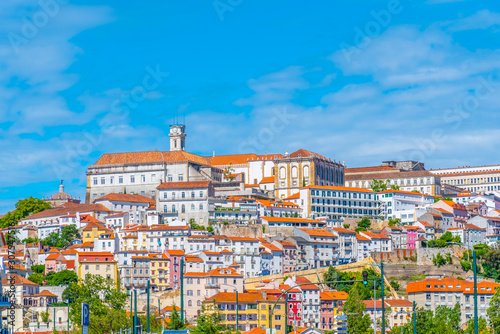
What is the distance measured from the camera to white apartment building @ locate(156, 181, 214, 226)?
12850cm

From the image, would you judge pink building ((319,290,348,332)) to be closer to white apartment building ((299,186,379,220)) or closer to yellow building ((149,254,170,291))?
yellow building ((149,254,170,291))

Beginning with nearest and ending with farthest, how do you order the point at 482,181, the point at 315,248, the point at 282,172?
1. the point at 315,248
2. the point at 282,172
3. the point at 482,181

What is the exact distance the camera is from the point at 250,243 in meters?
116

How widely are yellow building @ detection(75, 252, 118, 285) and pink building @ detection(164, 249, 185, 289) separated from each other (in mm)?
6374

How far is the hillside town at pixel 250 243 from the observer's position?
99.7 m

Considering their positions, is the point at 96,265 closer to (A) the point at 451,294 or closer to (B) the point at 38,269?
(B) the point at 38,269

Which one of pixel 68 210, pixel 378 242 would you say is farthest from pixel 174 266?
pixel 68 210

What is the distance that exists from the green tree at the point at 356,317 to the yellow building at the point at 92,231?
144 ft

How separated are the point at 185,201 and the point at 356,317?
51693 millimetres

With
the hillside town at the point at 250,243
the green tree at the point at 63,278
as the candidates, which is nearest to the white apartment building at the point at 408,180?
the hillside town at the point at 250,243

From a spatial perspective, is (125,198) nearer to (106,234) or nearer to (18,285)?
(106,234)

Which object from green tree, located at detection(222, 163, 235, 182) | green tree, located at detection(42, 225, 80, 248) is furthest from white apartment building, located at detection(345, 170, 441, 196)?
green tree, located at detection(42, 225, 80, 248)

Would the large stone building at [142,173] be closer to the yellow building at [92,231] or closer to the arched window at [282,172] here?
the arched window at [282,172]

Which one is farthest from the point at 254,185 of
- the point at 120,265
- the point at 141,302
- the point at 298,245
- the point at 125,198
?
the point at 141,302
